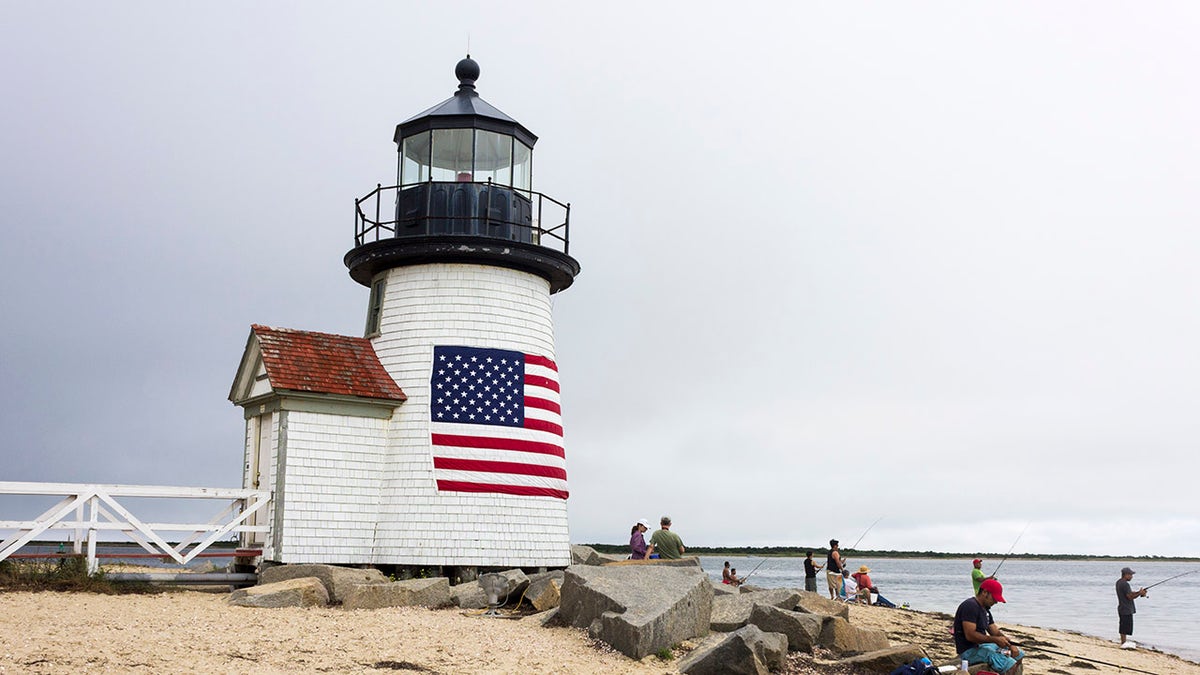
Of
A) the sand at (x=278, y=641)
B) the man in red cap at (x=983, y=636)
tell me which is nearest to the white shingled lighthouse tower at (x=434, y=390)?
the sand at (x=278, y=641)

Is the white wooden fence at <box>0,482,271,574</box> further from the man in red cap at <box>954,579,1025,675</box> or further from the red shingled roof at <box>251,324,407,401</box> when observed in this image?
the man in red cap at <box>954,579,1025,675</box>

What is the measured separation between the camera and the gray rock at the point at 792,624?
1197 centimetres

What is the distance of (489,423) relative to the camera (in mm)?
16328

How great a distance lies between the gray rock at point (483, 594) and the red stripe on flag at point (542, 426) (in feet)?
9.65

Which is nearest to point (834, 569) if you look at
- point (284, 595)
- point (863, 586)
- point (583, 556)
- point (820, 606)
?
point (863, 586)

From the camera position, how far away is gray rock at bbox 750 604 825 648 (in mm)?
11969

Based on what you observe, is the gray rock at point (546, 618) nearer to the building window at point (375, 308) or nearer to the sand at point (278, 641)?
the sand at point (278, 641)

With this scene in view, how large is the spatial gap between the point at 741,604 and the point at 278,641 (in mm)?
5289

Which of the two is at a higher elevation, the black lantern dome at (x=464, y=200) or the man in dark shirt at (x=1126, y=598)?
the black lantern dome at (x=464, y=200)

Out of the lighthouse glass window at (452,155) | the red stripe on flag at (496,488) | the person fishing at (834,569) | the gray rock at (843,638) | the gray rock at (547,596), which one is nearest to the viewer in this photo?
the gray rock at (843,638)

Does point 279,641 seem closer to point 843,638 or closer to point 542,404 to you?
point 843,638

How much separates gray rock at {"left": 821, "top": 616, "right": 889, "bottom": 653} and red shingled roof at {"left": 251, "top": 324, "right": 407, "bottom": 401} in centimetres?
697

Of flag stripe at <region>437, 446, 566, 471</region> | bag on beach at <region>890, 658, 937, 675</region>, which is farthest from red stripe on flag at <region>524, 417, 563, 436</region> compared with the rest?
bag on beach at <region>890, 658, 937, 675</region>

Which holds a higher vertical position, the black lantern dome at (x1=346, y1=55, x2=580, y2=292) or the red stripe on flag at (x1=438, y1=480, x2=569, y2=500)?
the black lantern dome at (x1=346, y1=55, x2=580, y2=292)
